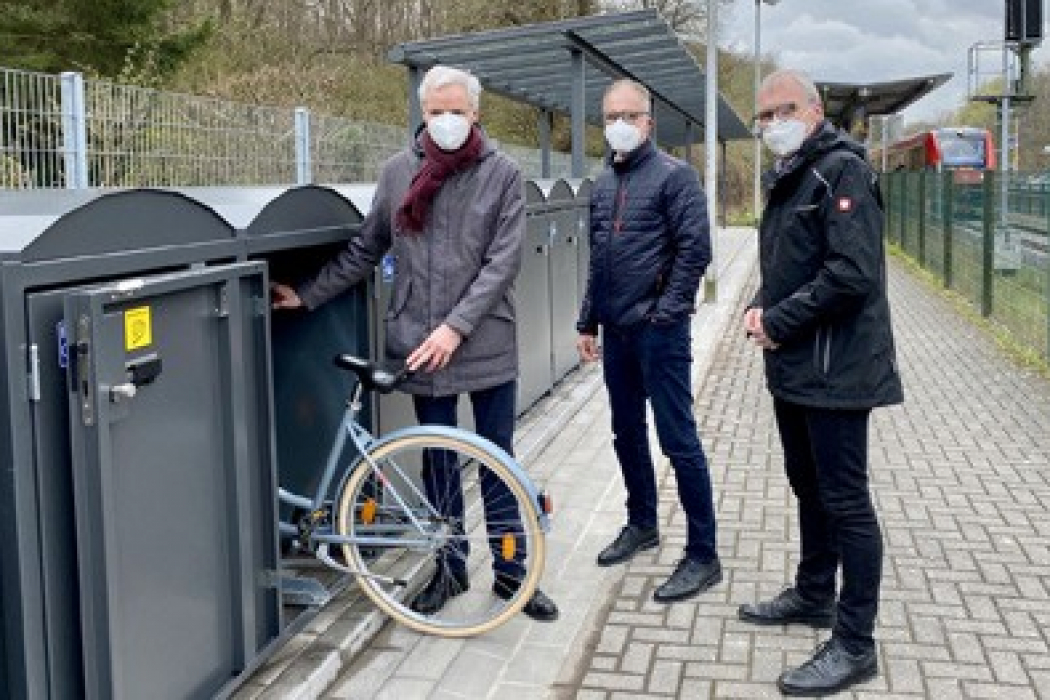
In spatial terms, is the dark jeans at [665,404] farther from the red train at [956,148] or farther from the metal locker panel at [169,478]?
the red train at [956,148]

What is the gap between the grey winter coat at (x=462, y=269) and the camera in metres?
4.06

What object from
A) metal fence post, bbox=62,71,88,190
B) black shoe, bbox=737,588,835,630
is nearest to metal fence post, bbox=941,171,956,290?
metal fence post, bbox=62,71,88,190

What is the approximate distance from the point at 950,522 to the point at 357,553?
2.98m

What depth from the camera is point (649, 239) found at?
4.54 metres

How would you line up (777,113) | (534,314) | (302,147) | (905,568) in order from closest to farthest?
1. (777,113)
2. (905,568)
3. (534,314)
4. (302,147)

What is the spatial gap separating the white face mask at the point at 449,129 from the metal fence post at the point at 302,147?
6536mm

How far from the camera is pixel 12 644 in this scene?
2709 millimetres

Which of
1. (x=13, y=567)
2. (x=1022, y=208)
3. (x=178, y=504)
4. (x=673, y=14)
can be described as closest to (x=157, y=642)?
(x=178, y=504)

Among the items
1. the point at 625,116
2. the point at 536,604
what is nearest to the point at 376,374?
the point at 536,604

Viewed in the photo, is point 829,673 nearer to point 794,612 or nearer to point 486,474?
point 794,612

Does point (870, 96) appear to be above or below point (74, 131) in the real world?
above

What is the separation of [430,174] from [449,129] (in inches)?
6.5

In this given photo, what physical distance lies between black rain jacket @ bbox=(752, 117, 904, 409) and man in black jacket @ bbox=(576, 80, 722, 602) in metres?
0.68

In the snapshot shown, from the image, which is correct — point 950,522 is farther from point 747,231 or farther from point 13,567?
point 747,231
